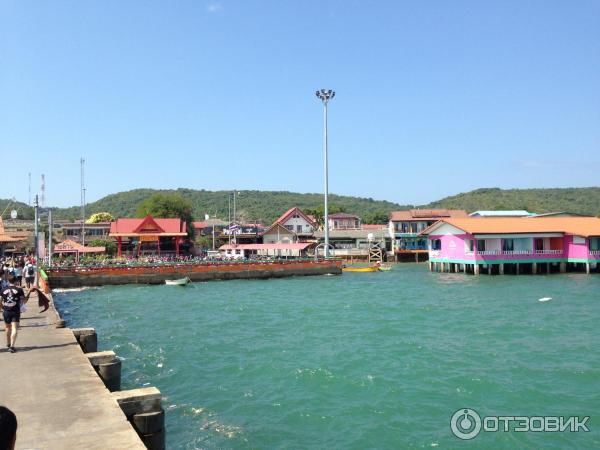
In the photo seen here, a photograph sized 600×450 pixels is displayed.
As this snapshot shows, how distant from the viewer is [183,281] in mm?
43156

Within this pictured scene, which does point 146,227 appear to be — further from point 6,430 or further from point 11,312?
point 6,430

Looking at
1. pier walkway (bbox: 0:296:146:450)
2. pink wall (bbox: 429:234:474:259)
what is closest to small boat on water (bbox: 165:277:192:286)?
pink wall (bbox: 429:234:474:259)

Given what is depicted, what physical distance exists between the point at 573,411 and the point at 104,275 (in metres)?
39.1

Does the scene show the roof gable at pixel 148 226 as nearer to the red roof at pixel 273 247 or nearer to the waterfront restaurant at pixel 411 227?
the red roof at pixel 273 247

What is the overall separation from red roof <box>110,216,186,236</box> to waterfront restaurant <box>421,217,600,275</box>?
32.6 meters

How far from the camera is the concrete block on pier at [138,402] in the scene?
8.30 m

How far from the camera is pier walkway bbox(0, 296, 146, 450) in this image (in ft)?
22.3

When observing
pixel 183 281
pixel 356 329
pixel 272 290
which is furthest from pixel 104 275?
pixel 356 329

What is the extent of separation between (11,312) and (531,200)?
469 ft

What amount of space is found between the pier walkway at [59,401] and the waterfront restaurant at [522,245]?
132 feet

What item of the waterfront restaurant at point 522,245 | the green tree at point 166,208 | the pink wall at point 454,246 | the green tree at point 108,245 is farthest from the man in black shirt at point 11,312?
the green tree at point 166,208

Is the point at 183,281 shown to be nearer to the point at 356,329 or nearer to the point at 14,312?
the point at 356,329

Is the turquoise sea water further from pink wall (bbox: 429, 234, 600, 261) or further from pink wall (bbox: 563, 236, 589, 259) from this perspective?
pink wall (bbox: 563, 236, 589, 259)

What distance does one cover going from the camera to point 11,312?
1212cm
